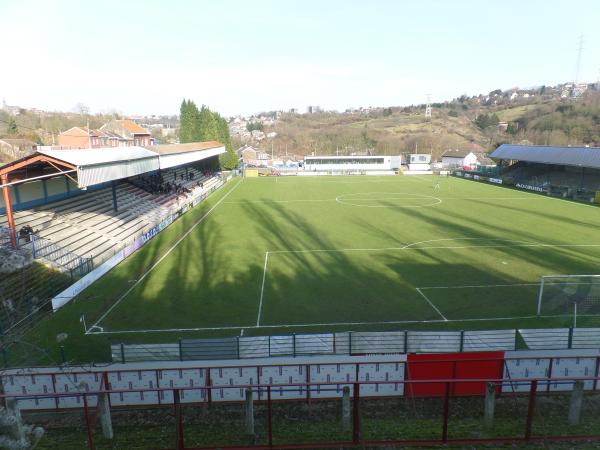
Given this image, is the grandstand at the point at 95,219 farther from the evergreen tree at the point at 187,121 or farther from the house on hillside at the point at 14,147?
the evergreen tree at the point at 187,121

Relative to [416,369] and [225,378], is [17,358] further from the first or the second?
[416,369]

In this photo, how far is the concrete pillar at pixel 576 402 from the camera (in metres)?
8.64

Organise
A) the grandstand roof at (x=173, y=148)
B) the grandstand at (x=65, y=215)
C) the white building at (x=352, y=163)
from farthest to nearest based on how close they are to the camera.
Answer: the white building at (x=352, y=163)
the grandstand roof at (x=173, y=148)
the grandstand at (x=65, y=215)

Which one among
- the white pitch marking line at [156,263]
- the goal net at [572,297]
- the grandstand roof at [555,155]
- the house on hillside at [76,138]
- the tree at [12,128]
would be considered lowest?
the white pitch marking line at [156,263]

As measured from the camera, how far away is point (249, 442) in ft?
28.0

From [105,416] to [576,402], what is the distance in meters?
9.90

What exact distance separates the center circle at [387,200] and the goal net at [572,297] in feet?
87.5

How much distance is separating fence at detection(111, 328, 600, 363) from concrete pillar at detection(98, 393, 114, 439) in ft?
12.4

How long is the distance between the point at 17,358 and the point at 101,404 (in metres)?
7.18

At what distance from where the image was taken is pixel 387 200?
48.2 m

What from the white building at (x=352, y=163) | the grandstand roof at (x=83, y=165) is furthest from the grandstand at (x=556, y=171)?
A: the grandstand roof at (x=83, y=165)

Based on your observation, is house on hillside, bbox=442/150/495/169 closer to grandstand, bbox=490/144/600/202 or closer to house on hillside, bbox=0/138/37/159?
grandstand, bbox=490/144/600/202

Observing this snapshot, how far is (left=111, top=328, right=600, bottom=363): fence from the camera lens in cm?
1273

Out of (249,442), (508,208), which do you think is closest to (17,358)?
(249,442)
